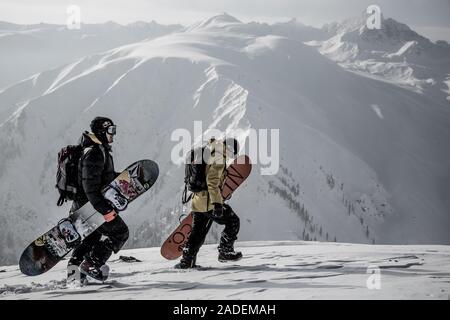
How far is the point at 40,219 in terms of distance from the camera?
5015 inches

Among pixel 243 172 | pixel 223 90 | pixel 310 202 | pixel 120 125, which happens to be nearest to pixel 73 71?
pixel 120 125

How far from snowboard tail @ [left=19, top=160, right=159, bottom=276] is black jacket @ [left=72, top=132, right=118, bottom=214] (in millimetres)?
486

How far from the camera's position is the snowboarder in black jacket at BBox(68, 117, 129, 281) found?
8000mm

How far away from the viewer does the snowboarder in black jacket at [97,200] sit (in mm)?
8000

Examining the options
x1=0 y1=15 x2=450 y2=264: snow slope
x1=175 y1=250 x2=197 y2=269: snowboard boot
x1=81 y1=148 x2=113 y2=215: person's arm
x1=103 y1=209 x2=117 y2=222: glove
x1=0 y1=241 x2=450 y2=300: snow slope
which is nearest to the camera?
x1=0 y1=241 x2=450 y2=300: snow slope

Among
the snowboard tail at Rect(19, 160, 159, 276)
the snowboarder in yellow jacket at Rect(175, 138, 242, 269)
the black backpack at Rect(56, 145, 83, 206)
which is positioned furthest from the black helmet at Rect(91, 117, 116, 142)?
the snowboarder in yellow jacket at Rect(175, 138, 242, 269)

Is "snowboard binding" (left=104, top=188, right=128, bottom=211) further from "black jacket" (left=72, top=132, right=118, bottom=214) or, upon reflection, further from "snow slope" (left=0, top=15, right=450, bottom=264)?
"snow slope" (left=0, top=15, right=450, bottom=264)

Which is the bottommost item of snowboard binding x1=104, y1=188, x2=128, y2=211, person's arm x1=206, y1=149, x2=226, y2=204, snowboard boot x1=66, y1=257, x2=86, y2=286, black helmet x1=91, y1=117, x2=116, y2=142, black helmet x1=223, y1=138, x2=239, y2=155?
snowboard boot x1=66, y1=257, x2=86, y2=286

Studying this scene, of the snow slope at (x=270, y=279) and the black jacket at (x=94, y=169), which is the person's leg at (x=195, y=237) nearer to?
the snow slope at (x=270, y=279)

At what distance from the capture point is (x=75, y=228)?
8.88m

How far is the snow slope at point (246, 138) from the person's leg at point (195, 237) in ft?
297

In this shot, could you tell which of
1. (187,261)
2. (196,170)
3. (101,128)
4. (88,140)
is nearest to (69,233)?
(88,140)

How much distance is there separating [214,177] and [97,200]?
83.9 inches

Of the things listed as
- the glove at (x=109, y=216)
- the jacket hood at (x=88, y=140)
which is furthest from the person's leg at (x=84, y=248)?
the jacket hood at (x=88, y=140)
